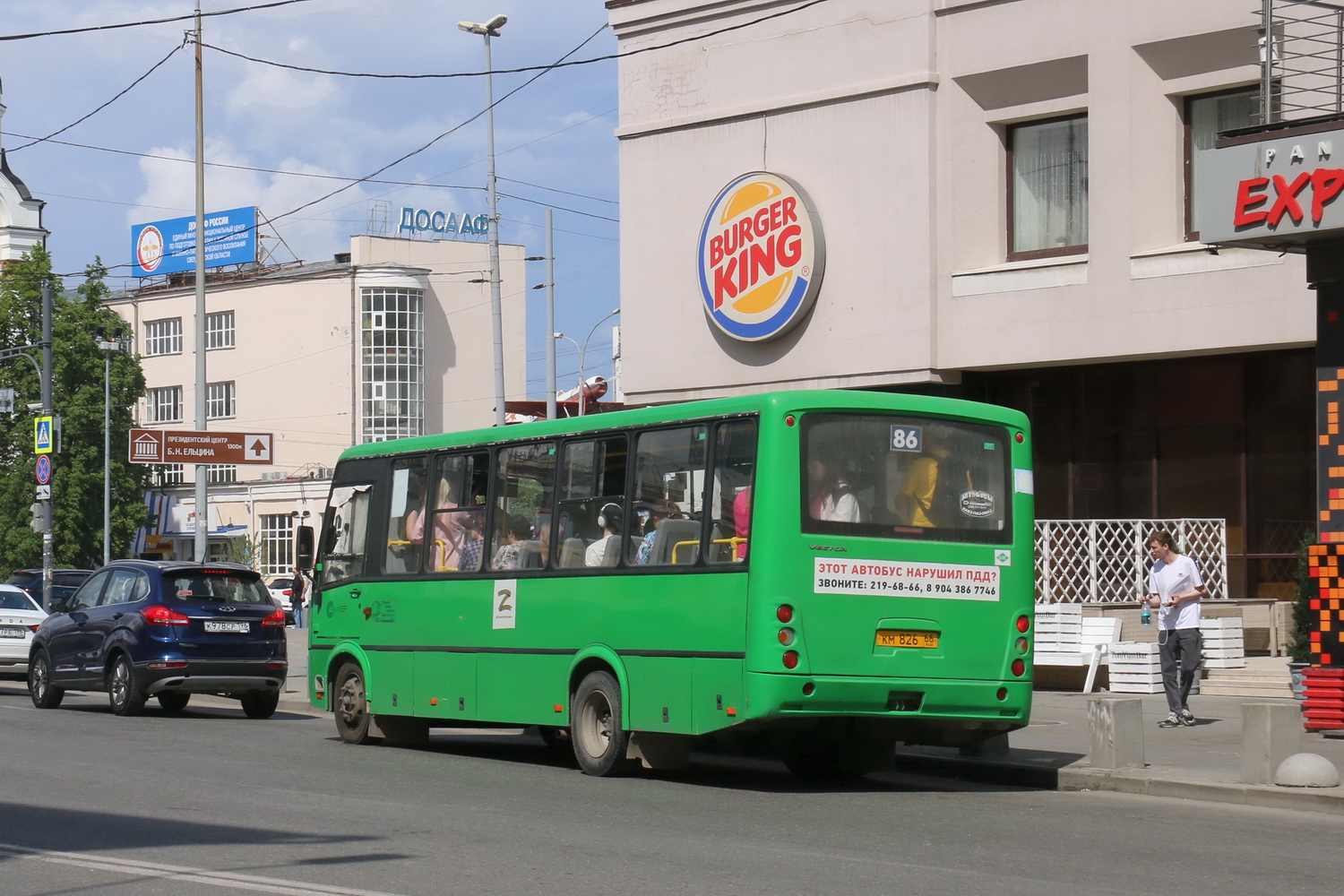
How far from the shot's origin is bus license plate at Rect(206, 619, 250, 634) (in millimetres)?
20266

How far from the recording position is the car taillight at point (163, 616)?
2012 cm

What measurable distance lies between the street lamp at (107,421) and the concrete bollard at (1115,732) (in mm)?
55190

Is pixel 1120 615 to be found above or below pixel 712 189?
below

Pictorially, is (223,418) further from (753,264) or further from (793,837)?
(793,837)

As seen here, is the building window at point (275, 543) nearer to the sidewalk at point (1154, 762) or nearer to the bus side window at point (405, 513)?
the bus side window at point (405, 513)

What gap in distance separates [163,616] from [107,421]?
48981mm

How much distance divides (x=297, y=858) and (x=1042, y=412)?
16541 mm

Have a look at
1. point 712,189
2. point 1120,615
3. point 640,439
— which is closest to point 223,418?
point 712,189

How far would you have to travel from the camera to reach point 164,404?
86.9 meters

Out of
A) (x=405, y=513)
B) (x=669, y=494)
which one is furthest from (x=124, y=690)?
(x=669, y=494)

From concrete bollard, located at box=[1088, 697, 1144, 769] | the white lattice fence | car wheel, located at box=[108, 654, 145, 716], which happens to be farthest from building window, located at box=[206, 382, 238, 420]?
concrete bollard, located at box=[1088, 697, 1144, 769]

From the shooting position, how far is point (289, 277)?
272ft

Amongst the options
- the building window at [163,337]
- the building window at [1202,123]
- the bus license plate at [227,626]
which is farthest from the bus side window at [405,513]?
the building window at [163,337]

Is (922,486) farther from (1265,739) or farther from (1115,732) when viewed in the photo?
(1265,739)
